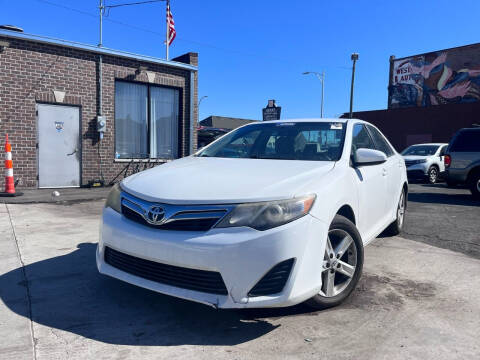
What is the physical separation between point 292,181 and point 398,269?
1.95 m

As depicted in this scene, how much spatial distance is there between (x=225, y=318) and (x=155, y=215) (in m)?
0.89

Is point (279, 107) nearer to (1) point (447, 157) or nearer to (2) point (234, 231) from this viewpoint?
(1) point (447, 157)

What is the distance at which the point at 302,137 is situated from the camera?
3930 mm

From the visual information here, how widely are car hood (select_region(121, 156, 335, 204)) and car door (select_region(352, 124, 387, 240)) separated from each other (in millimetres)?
468

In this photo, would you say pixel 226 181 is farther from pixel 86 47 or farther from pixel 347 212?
pixel 86 47

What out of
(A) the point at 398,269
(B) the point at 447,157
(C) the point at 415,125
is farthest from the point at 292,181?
(C) the point at 415,125

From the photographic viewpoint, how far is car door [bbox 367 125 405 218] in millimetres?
4539

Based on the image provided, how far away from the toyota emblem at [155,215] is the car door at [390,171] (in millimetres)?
2658

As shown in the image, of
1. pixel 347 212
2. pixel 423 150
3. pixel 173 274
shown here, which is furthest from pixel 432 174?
pixel 173 274

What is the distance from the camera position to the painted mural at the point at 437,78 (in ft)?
111

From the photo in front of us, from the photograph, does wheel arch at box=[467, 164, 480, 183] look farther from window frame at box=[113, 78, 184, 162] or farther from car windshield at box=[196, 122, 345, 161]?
window frame at box=[113, 78, 184, 162]

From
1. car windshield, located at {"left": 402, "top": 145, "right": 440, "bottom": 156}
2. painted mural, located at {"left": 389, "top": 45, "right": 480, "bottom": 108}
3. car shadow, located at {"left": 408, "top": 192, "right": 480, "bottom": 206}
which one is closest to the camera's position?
car shadow, located at {"left": 408, "top": 192, "right": 480, "bottom": 206}

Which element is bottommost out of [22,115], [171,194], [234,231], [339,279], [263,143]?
[339,279]

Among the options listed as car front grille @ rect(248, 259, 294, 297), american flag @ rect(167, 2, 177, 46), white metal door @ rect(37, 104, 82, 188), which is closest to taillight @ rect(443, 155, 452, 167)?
car front grille @ rect(248, 259, 294, 297)
